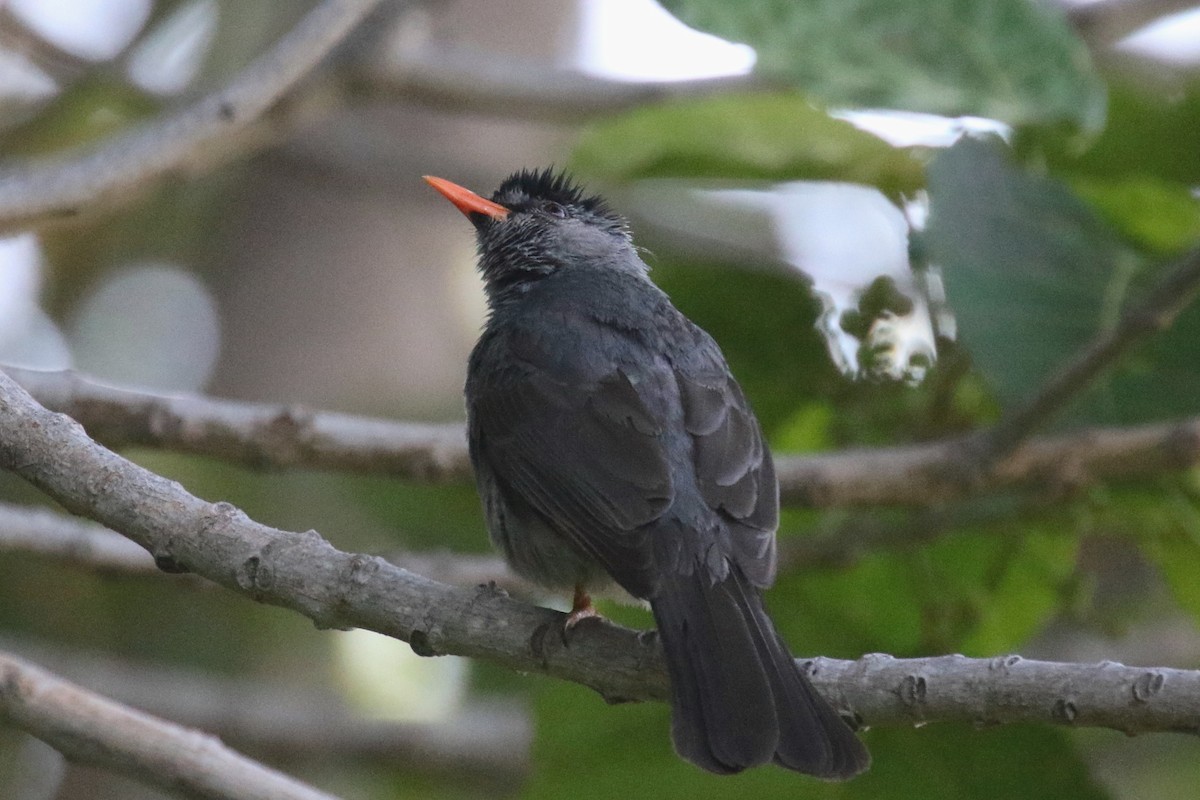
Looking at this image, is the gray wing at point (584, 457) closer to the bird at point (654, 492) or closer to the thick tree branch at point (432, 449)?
the bird at point (654, 492)

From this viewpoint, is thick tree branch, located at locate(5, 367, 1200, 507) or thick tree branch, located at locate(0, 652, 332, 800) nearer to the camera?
thick tree branch, located at locate(0, 652, 332, 800)

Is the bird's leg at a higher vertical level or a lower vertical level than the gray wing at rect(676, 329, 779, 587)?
lower

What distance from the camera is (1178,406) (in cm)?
428

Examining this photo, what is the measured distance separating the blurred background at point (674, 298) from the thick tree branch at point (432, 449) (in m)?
0.16

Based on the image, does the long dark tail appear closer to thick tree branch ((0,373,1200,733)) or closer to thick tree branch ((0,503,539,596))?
thick tree branch ((0,373,1200,733))

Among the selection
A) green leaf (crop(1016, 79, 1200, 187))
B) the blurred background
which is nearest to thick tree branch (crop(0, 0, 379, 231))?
the blurred background

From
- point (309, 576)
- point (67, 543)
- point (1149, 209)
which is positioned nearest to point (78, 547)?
point (67, 543)

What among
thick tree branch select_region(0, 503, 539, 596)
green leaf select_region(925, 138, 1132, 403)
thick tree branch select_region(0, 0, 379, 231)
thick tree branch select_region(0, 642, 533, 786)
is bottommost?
thick tree branch select_region(0, 642, 533, 786)

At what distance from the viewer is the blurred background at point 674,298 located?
413 cm

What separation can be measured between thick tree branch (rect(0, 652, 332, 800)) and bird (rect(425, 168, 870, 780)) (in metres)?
0.77

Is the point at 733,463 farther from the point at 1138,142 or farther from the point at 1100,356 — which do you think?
the point at 1138,142

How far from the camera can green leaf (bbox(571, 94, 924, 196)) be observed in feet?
15.1

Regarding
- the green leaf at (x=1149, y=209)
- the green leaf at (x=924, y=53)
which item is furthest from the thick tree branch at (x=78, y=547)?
the green leaf at (x=1149, y=209)

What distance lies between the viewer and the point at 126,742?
2.98 meters
